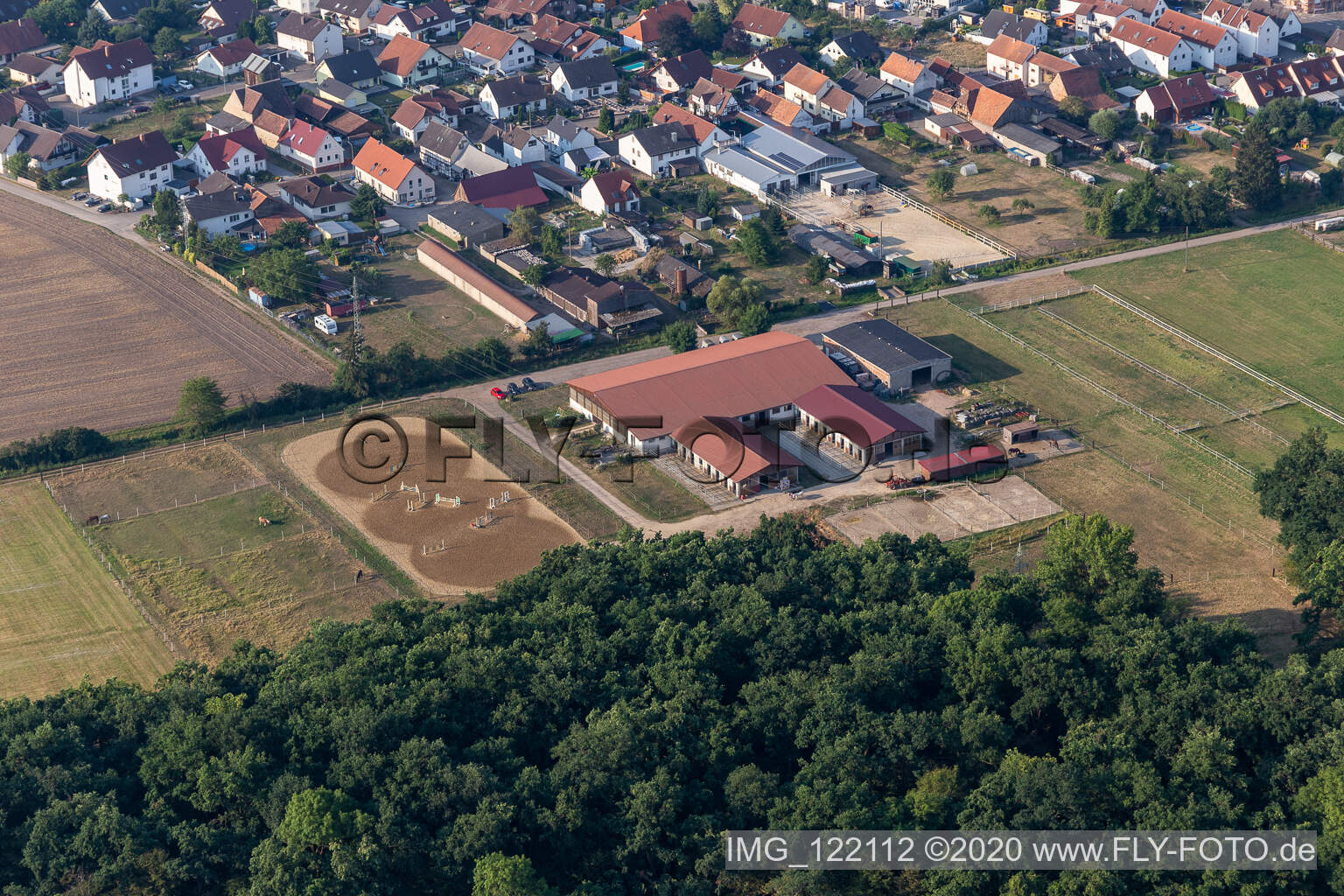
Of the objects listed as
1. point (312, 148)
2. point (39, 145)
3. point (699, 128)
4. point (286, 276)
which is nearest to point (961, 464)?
point (286, 276)

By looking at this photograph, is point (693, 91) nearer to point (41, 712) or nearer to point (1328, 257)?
point (1328, 257)

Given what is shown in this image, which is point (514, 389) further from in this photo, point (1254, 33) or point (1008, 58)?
point (1254, 33)

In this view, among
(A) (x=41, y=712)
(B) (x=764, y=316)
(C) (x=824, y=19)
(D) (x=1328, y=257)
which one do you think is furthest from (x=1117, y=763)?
(C) (x=824, y=19)

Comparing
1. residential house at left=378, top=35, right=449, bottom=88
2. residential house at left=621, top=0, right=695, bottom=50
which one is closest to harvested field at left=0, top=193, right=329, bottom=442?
residential house at left=378, top=35, right=449, bottom=88

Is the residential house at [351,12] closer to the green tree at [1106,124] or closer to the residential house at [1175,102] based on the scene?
the green tree at [1106,124]

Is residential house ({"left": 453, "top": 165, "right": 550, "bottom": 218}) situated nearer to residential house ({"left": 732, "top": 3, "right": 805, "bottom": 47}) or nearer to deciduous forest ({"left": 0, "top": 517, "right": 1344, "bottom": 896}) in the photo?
residential house ({"left": 732, "top": 3, "right": 805, "bottom": 47})

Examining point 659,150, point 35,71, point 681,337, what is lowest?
point 681,337

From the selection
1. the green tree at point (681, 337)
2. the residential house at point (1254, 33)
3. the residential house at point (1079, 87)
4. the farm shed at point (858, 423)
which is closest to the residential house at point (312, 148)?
the green tree at point (681, 337)
